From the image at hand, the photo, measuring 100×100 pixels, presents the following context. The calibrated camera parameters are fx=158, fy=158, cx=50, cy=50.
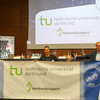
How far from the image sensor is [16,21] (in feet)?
20.4

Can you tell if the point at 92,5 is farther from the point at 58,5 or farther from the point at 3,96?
the point at 3,96

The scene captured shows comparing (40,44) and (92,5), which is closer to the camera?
(92,5)

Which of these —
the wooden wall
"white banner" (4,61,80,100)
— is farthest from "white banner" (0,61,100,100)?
the wooden wall

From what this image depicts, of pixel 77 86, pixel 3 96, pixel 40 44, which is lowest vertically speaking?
pixel 3 96

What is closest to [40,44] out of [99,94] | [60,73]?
[60,73]

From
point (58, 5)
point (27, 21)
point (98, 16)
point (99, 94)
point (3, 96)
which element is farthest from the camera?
point (27, 21)

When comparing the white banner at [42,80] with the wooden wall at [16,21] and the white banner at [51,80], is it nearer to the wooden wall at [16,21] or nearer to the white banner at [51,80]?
the white banner at [51,80]

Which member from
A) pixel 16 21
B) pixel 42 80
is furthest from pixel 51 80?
pixel 16 21

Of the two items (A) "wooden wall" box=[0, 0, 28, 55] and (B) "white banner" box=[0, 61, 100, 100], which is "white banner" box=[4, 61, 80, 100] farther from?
(A) "wooden wall" box=[0, 0, 28, 55]

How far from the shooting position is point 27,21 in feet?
20.1

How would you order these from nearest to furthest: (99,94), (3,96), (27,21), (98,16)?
(99,94) → (3,96) → (98,16) → (27,21)

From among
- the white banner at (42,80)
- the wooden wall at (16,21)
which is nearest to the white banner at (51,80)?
the white banner at (42,80)

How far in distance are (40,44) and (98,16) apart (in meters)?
A: 2.26

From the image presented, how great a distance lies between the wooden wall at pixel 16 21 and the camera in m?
6.17
